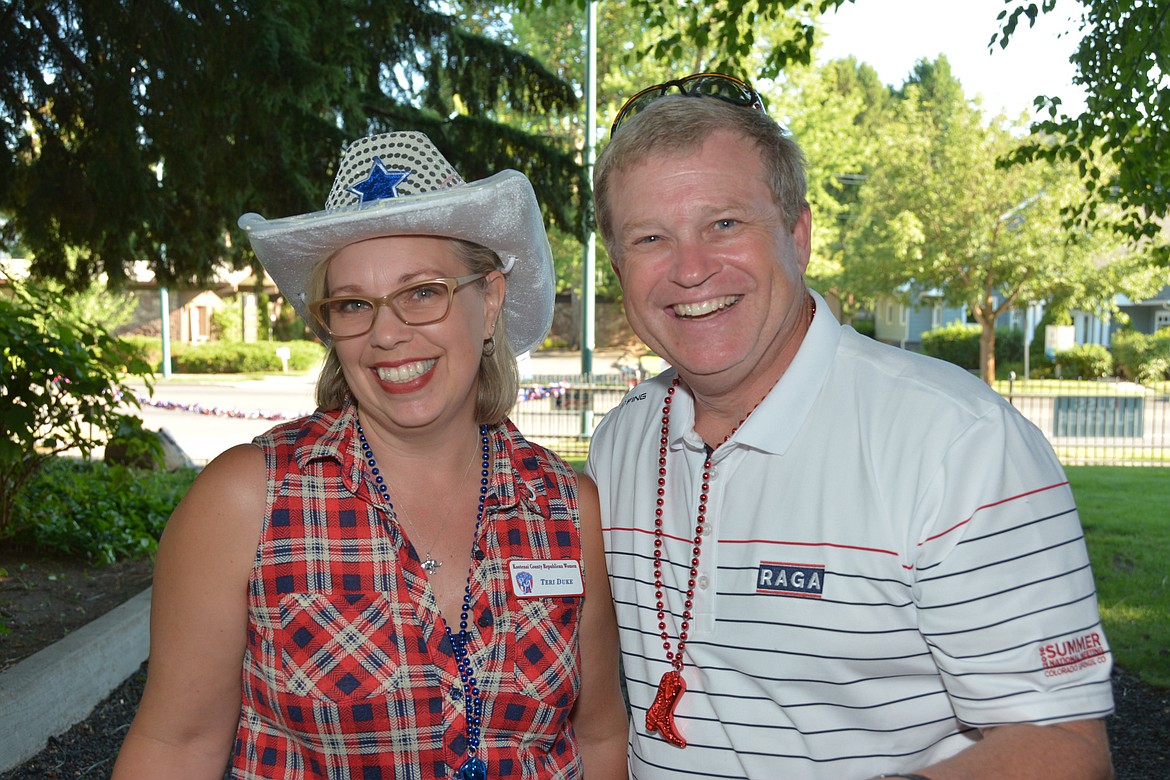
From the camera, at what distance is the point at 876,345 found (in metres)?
2.38

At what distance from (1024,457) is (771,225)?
2.47 ft

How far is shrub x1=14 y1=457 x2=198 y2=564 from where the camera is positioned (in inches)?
285

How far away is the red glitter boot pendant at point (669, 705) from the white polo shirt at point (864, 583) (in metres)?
0.02

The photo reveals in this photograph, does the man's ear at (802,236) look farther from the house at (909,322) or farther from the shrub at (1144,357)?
the house at (909,322)

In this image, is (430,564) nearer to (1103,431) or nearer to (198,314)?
(1103,431)

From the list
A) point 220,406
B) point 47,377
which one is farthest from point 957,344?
point 47,377

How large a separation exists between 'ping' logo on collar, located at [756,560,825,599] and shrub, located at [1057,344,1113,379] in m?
34.8

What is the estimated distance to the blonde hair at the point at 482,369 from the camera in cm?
257

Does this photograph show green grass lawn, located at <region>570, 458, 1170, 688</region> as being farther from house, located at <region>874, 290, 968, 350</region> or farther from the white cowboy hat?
house, located at <region>874, 290, 968, 350</region>

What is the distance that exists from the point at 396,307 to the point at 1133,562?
7868 millimetres

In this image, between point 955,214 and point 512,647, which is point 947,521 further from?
point 955,214

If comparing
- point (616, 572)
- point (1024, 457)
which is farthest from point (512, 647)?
point (1024, 457)

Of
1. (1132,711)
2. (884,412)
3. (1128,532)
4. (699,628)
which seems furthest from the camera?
(1128,532)

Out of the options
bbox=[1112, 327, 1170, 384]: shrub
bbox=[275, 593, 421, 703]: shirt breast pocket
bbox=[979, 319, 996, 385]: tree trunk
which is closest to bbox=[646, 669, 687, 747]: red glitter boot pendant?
bbox=[275, 593, 421, 703]: shirt breast pocket
